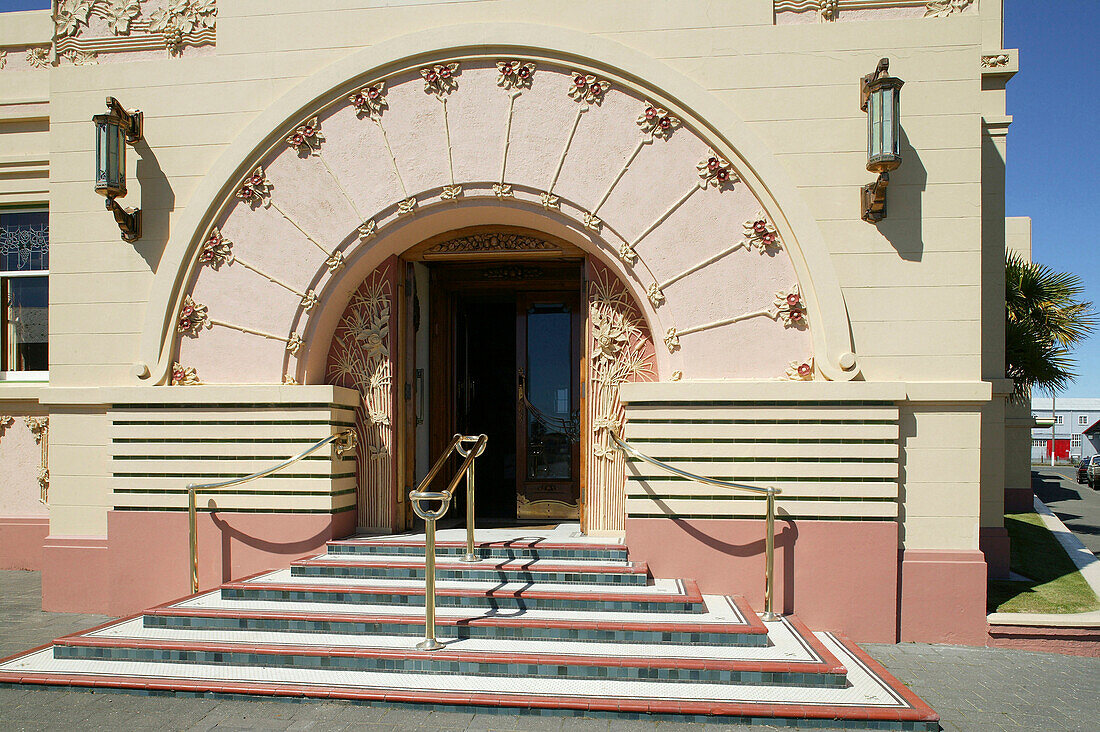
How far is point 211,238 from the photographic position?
7.70 meters

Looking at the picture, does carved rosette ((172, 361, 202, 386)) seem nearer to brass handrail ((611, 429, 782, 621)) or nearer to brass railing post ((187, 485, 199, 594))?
brass railing post ((187, 485, 199, 594))

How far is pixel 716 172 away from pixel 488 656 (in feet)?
15.2

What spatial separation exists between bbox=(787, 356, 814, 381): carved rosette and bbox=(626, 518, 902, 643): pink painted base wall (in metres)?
1.27

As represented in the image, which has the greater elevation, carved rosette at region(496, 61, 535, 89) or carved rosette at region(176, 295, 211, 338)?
carved rosette at region(496, 61, 535, 89)

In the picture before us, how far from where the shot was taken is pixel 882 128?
6527mm

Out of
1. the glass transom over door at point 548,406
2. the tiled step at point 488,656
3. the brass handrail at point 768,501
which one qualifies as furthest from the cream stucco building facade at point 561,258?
the tiled step at point 488,656

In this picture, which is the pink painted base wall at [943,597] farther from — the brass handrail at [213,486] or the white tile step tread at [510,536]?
the brass handrail at [213,486]

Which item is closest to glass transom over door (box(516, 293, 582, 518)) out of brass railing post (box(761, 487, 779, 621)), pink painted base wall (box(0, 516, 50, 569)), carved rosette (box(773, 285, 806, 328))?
carved rosette (box(773, 285, 806, 328))

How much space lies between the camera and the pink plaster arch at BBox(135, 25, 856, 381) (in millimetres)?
7004

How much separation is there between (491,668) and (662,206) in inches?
169

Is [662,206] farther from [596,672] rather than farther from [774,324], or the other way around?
[596,672]

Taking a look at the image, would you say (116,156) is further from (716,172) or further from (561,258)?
(716,172)

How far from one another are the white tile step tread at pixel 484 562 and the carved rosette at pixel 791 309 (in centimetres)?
259

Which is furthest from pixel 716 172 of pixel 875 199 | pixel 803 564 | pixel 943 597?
pixel 943 597
